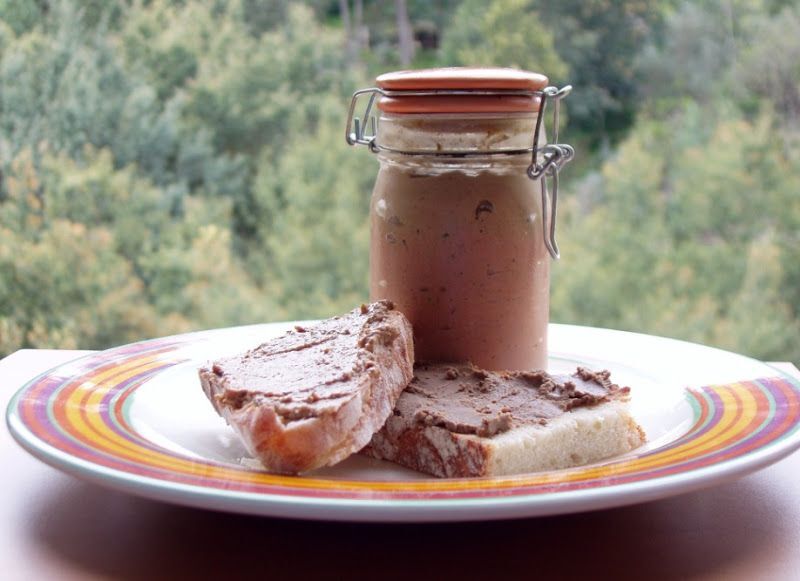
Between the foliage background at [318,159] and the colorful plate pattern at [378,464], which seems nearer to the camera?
the colorful plate pattern at [378,464]

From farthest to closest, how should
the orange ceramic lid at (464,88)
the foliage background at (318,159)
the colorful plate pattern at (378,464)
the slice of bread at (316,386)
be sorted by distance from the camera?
1. the foliage background at (318,159)
2. the orange ceramic lid at (464,88)
3. the slice of bread at (316,386)
4. the colorful plate pattern at (378,464)

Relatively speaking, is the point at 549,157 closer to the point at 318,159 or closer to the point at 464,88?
the point at 464,88

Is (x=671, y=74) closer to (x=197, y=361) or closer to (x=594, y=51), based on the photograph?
(x=594, y=51)

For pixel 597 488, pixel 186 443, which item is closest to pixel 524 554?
pixel 597 488

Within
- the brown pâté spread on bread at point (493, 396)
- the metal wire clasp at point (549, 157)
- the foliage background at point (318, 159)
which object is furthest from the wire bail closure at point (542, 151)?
the foliage background at point (318, 159)

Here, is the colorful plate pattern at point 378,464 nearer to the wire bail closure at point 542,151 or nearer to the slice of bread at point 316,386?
the slice of bread at point 316,386

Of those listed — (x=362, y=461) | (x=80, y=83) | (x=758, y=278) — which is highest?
(x=80, y=83)

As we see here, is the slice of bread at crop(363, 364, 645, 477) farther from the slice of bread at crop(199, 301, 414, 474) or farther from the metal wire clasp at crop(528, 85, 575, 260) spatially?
the metal wire clasp at crop(528, 85, 575, 260)
